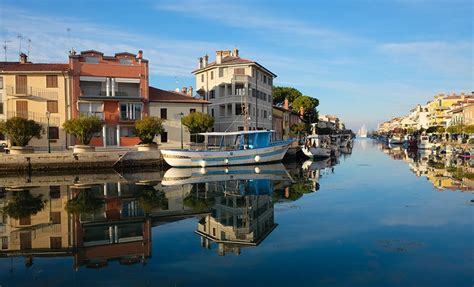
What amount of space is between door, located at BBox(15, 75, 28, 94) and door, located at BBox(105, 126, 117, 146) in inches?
378

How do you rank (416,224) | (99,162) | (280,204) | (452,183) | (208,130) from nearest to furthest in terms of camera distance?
(416,224)
(280,204)
(452,183)
(99,162)
(208,130)

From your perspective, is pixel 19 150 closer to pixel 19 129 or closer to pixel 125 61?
pixel 19 129

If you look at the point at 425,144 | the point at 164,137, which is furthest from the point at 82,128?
the point at 425,144

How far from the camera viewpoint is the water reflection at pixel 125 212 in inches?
462

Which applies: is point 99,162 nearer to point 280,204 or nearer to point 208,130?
point 208,130

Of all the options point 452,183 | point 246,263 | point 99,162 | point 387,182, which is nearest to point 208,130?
point 99,162

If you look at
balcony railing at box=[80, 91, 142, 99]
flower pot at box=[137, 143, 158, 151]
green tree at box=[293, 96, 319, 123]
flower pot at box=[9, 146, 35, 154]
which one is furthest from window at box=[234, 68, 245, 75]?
green tree at box=[293, 96, 319, 123]

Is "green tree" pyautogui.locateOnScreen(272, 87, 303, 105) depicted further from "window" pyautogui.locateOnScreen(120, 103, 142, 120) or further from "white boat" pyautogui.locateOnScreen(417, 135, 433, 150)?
"window" pyautogui.locateOnScreen(120, 103, 142, 120)

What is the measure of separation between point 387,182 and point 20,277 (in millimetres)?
24504

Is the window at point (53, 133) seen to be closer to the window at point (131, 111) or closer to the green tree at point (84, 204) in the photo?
the window at point (131, 111)

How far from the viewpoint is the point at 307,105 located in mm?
87812

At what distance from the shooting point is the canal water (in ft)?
30.3

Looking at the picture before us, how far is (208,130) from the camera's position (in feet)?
150

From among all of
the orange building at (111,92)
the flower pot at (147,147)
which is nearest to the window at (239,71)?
the orange building at (111,92)
